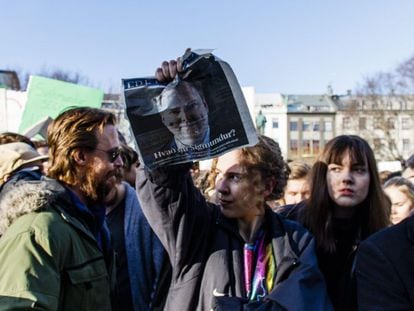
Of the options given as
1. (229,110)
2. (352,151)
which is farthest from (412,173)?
(229,110)

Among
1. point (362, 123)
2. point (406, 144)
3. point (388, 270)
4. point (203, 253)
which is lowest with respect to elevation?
point (406, 144)

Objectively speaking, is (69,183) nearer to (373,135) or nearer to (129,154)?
(129,154)

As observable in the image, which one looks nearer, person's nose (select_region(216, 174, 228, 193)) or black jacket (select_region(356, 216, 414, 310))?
black jacket (select_region(356, 216, 414, 310))

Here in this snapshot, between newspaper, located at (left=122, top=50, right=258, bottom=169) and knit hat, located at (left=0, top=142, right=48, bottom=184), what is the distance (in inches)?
67.1

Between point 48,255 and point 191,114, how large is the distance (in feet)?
2.47

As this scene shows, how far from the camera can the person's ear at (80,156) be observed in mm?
2713

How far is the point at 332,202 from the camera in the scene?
10.2 feet

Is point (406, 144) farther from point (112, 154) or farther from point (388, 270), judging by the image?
point (388, 270)

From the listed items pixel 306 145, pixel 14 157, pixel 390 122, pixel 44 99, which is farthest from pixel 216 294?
pixel 306 145

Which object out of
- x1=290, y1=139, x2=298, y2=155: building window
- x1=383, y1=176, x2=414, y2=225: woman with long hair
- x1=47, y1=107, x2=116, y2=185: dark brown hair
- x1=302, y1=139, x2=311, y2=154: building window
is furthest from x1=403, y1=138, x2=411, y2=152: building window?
x1=47, y1=107, x2=116, y2=185: dark brown hair

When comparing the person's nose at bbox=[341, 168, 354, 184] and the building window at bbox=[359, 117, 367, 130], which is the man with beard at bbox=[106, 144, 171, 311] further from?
the building window at bbox=[359, 117, 367, 130]

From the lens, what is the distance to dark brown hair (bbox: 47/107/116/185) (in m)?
2.70

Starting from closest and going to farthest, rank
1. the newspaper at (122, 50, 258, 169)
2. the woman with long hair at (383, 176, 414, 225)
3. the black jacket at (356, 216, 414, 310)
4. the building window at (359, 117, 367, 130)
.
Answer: the black jacket at (356, 216, 414, 310) < the newspaper at (122, 50, 258, 169) < the woman with long hair at (383, 176, 414, 225) < the building window at (359, 117, 367, 130)

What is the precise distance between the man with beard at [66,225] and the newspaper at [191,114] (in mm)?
459
